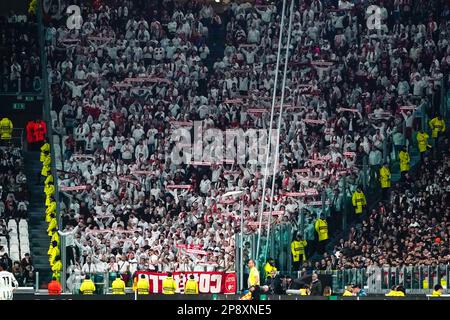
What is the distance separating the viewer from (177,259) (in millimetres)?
29766

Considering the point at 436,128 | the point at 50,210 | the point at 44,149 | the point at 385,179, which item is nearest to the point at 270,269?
the point at 385,179

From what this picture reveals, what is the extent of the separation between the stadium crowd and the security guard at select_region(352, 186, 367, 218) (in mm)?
161

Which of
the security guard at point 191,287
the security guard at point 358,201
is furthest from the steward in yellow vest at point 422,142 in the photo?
the security guard at point 191,287

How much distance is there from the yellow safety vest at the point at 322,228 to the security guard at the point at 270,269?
2153 millimetres

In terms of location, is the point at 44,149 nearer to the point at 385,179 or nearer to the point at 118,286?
the point at 118,286

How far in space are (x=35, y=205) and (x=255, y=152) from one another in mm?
6399

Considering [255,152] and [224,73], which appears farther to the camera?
[224,73]

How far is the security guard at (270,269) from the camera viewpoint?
2659 cm

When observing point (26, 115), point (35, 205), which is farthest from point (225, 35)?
point (35, 205)

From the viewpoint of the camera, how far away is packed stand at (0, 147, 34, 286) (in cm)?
2897

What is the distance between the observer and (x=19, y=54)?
3734cm

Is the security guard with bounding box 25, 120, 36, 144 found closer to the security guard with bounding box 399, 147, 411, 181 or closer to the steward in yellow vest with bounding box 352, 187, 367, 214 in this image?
the steward in yellow vest with bounding box 352, 187, 367, 214
